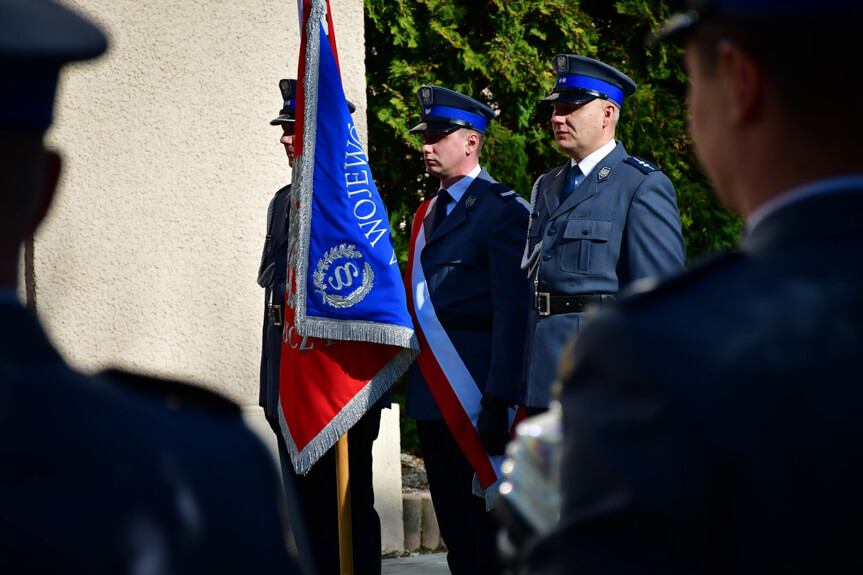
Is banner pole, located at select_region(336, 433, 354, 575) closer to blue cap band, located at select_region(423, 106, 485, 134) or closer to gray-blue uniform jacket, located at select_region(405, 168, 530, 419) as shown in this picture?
gray-blue uniform jacket, located at select_region(405, 168, 530, 419)

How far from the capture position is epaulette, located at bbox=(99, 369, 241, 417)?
90 centimetres

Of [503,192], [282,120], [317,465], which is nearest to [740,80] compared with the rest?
[503,192]

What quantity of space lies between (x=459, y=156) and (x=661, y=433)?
145 inches

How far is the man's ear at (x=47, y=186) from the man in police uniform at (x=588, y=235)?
2.80m

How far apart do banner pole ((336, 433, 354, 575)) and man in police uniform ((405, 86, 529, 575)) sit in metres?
0.31

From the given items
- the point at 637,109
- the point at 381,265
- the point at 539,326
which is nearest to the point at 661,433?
the point at 539,326

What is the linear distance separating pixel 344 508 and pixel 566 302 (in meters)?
1.17

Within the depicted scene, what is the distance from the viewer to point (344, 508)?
4.09 meters

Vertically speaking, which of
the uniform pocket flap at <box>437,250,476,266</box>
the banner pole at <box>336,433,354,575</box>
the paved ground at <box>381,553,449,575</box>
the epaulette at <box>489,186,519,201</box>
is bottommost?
the paved ground at <box>381,553,449,575</box>

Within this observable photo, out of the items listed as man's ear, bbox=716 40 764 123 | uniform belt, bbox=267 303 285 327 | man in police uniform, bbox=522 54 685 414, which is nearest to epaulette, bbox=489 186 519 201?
man in police uniform, bbox=522 54 685 414

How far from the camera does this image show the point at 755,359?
2.73ft

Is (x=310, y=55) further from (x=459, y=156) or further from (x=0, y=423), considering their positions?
(x=0, y=423)

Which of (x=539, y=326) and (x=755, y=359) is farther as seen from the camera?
(x=539, y=326)

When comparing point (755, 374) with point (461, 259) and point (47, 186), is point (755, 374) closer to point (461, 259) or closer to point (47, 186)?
point (47, 186)
